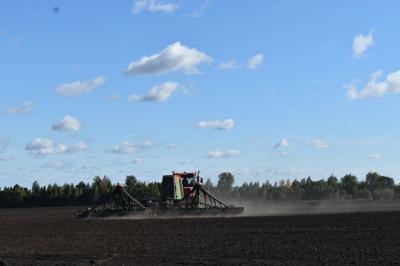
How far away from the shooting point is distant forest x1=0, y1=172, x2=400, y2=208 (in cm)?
11006

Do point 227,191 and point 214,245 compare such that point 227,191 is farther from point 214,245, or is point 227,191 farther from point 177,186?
point 214,245

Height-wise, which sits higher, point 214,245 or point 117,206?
point 117,206

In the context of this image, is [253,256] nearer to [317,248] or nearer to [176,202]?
[317,248]

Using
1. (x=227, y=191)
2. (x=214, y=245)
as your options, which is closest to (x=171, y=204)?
(x=214, y=245)

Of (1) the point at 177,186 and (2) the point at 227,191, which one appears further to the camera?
(2) the point at 227,191

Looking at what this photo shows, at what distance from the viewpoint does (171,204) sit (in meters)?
45.9

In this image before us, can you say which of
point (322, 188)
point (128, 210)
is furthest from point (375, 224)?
point (322, 188)

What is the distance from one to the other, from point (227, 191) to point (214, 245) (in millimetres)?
99333

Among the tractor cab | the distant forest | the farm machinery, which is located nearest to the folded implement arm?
the farm machinery

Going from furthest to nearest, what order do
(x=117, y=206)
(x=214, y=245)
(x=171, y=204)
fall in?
1. (x=117, y=206)
2. (x=171, y=204)
3. (x=214, y=245)

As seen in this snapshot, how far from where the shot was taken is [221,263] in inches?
737

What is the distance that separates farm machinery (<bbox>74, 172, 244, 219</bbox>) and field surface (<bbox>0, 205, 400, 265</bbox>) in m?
11.2

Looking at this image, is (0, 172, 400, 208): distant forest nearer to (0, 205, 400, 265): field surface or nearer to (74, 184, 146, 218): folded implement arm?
(74, 184, 146, 218): folded implement arm

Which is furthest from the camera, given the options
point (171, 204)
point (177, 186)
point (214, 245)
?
point (177, 186)
